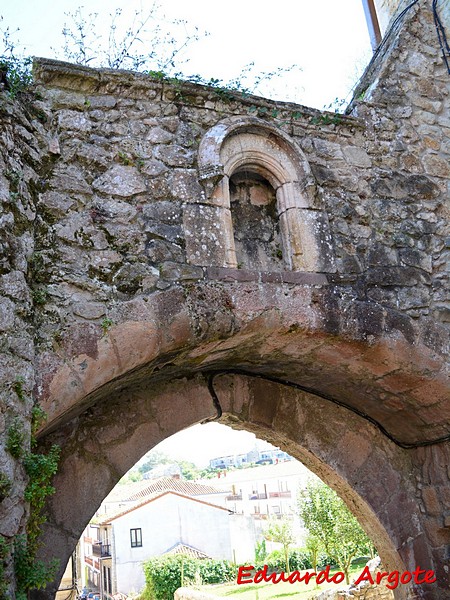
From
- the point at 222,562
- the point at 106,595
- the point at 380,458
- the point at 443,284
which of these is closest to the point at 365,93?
the point at 443,284

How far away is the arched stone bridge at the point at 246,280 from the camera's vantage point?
2566mm

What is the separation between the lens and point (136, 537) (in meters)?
25.4

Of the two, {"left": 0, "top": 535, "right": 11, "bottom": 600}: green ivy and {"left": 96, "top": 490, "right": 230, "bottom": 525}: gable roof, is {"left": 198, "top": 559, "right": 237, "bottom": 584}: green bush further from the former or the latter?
{"left": 0, "top": 535, "right": 11, "bottom": 600}: green ivy

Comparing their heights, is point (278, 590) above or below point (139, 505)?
below

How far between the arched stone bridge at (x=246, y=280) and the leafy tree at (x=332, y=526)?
434 inches

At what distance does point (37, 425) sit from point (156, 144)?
5.08 ft

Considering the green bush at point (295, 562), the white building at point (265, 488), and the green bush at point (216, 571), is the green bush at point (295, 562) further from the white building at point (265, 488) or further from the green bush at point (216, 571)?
the white building at point (265, 488)

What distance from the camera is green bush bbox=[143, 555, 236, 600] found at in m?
20.9

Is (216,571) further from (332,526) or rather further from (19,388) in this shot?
(19,388)

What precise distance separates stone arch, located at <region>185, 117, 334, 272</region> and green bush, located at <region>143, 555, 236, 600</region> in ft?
66.6

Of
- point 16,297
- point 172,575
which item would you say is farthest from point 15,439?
point 172,575

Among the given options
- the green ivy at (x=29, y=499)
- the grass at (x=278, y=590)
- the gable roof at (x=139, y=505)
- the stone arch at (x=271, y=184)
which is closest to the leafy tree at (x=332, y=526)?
the grass at (x=278, y=590)

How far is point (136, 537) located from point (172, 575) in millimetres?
4580

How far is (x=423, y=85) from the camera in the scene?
154 inches
